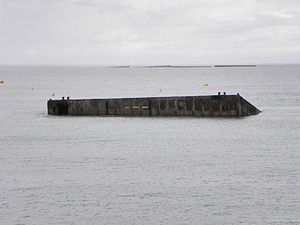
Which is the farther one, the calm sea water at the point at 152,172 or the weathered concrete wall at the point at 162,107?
the weathered concrete wall at the point at 162,107

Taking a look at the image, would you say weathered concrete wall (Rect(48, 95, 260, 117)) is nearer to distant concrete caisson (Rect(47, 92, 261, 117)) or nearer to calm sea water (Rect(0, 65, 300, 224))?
distant concrete caisson (Rect(47, 92, 261, 117))

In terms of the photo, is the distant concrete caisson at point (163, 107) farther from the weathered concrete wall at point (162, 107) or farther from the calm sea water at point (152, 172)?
the calm sea water at point (152, 172)

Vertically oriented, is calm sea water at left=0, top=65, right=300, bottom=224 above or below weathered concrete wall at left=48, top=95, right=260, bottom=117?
below

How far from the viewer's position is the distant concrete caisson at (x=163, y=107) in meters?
68.6

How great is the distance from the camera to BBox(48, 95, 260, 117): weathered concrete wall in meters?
68.7

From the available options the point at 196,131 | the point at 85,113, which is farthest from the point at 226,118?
the point at 85,113

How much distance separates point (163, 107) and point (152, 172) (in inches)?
1248

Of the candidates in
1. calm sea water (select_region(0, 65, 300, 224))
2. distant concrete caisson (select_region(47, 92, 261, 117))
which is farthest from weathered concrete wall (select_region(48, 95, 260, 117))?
calm sea water (select_region(0, 65, 300, 224))

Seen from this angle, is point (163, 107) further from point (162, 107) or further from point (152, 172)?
point (152, 172)

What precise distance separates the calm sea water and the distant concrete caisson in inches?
74.7

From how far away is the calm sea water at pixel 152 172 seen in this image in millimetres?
30797

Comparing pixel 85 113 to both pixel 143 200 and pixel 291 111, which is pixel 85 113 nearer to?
pixel 291 111

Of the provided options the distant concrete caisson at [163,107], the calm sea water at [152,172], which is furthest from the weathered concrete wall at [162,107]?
the calm sea water at [152,172]

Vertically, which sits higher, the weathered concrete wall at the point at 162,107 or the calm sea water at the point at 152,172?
the weathered concrete wall at the point at 162,107
